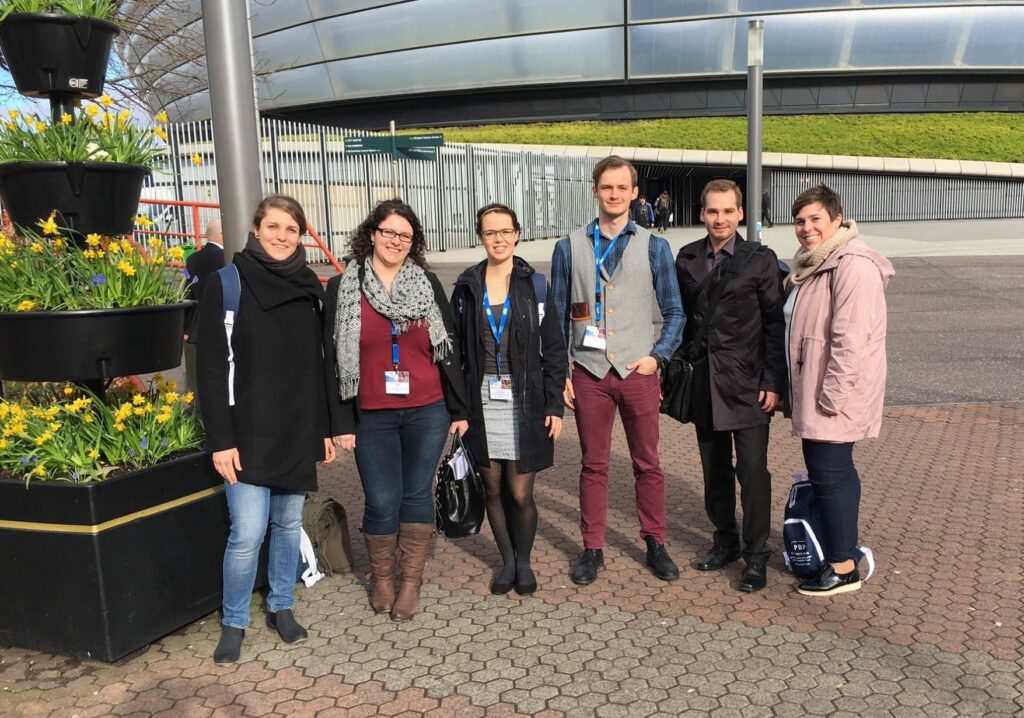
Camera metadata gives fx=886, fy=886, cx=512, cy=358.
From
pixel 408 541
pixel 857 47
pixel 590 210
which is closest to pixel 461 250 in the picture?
pixel 590 210

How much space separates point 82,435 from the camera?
397 centimetres

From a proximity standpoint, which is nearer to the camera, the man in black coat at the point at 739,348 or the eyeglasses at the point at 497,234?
the eyeglasses at the point at 497,234

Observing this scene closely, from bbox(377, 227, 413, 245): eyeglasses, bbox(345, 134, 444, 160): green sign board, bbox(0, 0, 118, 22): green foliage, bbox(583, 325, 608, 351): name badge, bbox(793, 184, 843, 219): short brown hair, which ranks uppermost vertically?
bbox(345, 134, 444, 160): green sign board

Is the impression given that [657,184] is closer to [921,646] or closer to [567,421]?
[567,421]

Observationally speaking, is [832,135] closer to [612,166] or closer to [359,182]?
[359,182]

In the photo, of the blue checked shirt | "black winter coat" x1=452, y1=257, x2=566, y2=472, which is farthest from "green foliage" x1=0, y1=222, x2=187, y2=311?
the blue checked shirt

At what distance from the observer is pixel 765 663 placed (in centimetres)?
378

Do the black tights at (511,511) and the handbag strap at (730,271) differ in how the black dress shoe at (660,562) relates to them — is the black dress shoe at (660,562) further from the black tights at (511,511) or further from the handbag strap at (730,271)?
the handbag strap at (730,271)

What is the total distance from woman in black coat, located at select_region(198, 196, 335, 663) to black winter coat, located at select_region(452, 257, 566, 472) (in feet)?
2.42

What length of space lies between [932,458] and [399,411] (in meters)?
4.81

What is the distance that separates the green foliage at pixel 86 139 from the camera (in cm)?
388

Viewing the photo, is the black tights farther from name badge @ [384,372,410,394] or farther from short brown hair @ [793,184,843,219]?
short brown hair @ [793,184,843,219]

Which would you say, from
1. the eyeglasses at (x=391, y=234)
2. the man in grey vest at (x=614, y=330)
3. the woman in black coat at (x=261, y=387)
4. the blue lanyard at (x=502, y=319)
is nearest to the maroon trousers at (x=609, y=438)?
the man in grey vest at (x=614, y=330)

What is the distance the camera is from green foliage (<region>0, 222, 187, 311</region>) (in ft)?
12.5
